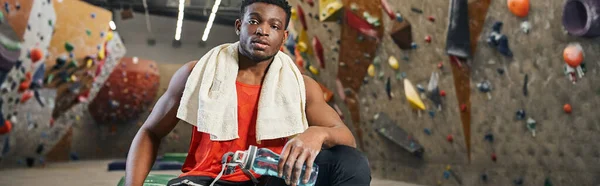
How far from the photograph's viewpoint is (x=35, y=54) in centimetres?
730

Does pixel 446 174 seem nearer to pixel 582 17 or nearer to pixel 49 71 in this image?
pixel 582 17

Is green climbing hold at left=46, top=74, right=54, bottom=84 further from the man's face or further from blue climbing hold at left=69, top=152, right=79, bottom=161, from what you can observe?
the man's face

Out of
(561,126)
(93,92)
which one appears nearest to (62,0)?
(93,92)

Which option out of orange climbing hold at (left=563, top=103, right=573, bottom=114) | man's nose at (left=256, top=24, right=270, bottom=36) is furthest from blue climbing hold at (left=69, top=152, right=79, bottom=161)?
man's nose at (left=256, top=24, right=270, bottom=36)

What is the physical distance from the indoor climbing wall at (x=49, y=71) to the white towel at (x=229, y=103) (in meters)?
5.16

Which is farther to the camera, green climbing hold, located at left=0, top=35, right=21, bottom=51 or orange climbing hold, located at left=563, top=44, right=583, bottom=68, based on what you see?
green climbing hold, located at left=0, top=35, right=21, bottom=51

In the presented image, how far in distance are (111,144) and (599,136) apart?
9.97m

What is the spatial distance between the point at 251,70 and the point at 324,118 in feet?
0.88

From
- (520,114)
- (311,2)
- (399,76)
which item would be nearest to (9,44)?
(311,2)

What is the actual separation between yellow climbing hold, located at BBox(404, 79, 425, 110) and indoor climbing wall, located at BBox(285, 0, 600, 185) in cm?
1

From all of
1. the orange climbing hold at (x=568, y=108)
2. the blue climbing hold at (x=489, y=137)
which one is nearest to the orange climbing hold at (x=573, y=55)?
the orange climbing hold at (x=568, y=108)

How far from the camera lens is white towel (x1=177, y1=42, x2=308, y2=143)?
1.73 metres

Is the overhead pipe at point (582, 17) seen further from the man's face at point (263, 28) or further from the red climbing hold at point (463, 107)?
the man's face at point (263, 28)

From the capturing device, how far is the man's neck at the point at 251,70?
1.88m
